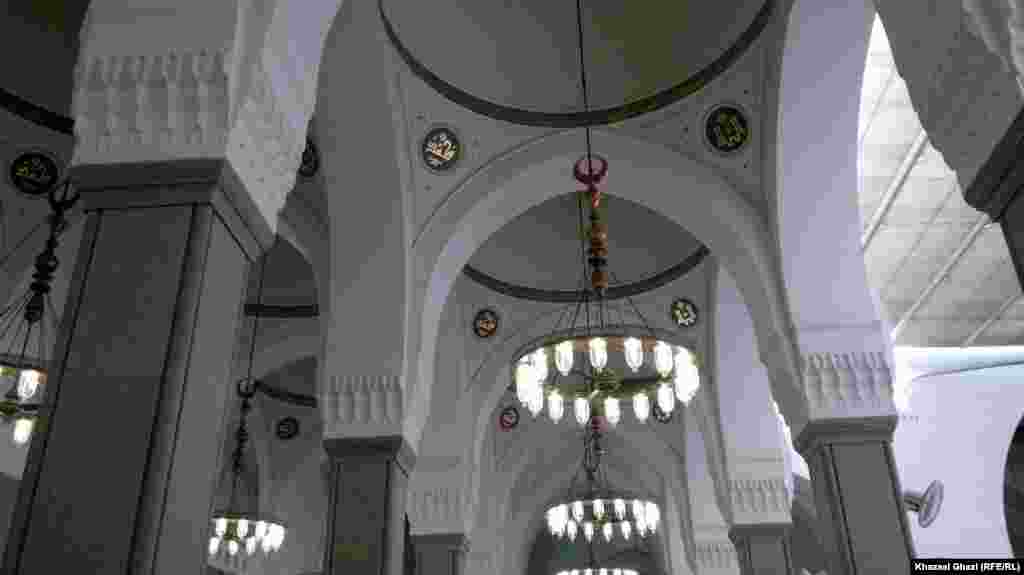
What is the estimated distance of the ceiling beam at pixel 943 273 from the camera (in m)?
11.6

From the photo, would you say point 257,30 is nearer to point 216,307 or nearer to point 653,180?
point 216,307

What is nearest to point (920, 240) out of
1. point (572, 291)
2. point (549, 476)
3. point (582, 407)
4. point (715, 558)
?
point (572, 291)

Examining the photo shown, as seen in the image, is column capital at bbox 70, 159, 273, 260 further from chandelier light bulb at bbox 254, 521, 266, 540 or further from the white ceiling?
chandelier light bulb at bbox 254, 521, 266, 540

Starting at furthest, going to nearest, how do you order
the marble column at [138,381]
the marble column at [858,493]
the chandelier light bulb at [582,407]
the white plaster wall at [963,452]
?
the white plaster wall at [963,452], the chandelier light bulb at [582,407], the marble column at [858,493], the marble column at [138,381]

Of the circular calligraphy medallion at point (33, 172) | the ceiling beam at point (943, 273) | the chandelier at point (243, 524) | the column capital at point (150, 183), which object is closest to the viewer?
the column capital at point (150, 183)

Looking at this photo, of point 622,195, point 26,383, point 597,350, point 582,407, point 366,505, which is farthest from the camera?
point 622,195

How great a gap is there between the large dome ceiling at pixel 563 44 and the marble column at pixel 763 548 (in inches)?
199

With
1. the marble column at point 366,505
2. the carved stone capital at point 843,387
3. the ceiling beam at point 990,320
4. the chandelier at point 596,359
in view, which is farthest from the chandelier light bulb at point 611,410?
the ceiling beam at point 990,320

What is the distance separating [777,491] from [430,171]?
17.9 ft

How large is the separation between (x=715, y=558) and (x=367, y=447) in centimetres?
804

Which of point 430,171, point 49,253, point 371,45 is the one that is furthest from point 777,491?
point 49,253

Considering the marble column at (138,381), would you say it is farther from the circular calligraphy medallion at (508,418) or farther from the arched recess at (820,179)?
the circular calligraphy medallion at (508,418)

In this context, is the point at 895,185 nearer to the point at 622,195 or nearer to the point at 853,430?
the point at 622,195

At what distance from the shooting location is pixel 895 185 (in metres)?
10.9
